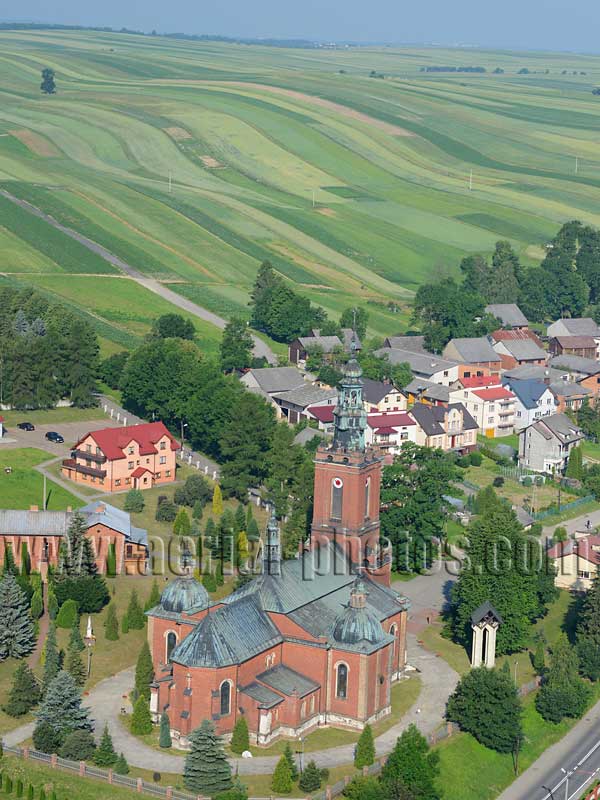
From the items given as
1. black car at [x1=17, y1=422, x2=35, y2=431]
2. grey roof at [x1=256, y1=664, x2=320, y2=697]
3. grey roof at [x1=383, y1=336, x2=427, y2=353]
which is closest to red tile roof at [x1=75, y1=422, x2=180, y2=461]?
black car at [x1=17, y1=422, x2=35, y2=431]

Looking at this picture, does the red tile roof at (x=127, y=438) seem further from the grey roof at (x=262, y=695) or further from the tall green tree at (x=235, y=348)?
the grey roof at (x=262, y=695)

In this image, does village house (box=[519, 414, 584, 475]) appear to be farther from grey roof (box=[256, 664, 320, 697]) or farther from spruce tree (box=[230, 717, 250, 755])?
spruce tree (box=[230, 717, 250, 755])

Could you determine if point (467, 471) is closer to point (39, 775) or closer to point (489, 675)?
point (489, 675)

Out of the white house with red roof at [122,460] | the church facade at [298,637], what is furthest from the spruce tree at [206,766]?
the white house with red roof at [122,460]

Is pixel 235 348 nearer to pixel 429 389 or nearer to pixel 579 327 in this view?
pixel 429 389

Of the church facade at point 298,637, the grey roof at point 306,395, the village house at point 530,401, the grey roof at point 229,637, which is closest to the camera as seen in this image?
the grey roof at point 229,637

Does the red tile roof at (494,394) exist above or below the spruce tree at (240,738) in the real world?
below
